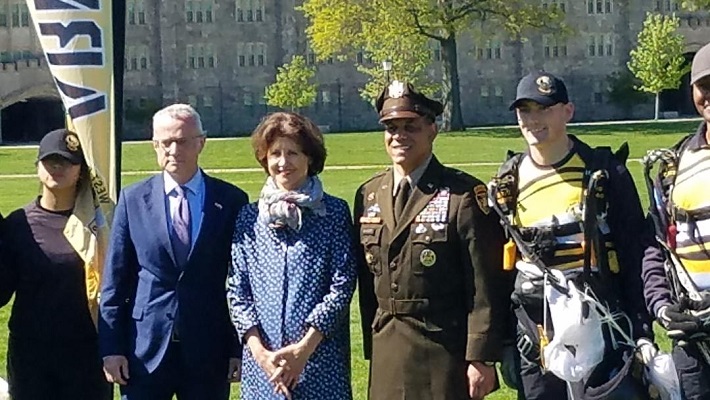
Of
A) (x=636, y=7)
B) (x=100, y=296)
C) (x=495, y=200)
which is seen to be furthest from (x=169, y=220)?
(x=636, y=7)

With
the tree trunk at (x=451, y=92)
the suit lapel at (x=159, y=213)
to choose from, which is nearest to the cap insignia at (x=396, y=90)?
the suit lapel at (x=159, y=213)

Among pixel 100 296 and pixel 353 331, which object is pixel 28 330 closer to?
pixel 100 296

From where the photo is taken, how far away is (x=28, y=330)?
6559mm

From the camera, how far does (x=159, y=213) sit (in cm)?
614

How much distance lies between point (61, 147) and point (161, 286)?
1.08 metres

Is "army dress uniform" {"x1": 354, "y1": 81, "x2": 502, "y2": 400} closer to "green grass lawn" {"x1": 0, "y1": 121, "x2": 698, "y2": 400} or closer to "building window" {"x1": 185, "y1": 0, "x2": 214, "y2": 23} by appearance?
"green grass lawn" {"x1": 0, "y1": 121, "x2": 698, "y2": 400}

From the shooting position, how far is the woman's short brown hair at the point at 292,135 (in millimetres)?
5863

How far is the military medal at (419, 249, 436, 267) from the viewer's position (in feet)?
19.2

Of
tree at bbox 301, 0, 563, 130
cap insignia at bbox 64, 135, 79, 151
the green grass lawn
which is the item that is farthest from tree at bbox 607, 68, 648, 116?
cap insignia at bbox 64, 135, 79, 151

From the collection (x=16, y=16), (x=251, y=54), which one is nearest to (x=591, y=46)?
(x=251, y=54)

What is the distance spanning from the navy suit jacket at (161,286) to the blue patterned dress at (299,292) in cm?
21

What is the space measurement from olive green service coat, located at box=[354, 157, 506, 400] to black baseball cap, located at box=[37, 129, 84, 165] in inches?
66.3

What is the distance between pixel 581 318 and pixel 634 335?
306 millimetres

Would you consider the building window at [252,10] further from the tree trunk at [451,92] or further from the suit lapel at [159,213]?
the suit lapel at [159,213]
